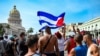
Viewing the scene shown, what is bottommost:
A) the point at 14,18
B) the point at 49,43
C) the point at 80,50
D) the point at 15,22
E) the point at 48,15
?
the point at 80,50

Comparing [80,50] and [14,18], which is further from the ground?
[14,18]

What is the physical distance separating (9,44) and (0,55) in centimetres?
129

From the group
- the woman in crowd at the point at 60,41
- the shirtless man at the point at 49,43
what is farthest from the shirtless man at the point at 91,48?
the woman in crowd at the point at 60,41

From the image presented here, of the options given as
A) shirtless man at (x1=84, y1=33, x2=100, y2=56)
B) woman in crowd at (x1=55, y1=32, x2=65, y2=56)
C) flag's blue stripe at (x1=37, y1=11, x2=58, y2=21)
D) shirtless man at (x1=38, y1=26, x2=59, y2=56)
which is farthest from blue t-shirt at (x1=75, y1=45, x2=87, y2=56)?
flag's blue stripe at (x1=37, y1=11, x2=58, y2=21)

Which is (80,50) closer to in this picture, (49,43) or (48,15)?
(49,43)

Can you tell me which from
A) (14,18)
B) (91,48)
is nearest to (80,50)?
(91,48)

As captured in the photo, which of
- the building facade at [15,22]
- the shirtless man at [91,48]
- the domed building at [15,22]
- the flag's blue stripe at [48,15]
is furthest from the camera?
the domed building at [15,22]

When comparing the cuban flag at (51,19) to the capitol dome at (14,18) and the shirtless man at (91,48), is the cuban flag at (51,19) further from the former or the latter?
the capitol dome at (14,18)

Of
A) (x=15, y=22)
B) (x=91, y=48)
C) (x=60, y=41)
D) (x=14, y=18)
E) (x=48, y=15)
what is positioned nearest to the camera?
(x=91, y=48)

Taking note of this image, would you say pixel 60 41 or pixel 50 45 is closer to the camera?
pixel 50 45

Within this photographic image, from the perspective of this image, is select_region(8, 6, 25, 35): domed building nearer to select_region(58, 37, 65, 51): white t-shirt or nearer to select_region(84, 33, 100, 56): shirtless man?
select_region(58, 37, 65, 51): white t-shirt

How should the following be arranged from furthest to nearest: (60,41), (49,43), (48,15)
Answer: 1. (48,15)
2. (60,41)
3. (49,43)

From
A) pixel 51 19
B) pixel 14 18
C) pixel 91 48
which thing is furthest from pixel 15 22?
pixel 91 48

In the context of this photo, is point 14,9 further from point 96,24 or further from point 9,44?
point 9,44
